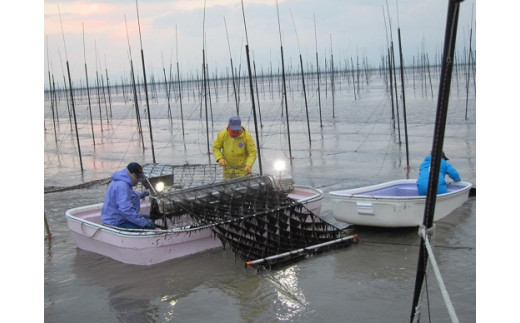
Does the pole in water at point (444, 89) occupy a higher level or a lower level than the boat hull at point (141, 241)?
higher

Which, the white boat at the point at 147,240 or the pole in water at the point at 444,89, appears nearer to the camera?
the pole in water at the point at 444,89

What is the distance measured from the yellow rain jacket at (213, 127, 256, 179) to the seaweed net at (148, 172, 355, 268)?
2.25 ft

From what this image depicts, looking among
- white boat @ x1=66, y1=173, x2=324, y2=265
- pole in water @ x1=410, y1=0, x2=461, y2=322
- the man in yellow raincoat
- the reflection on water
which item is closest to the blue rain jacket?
white boat @ x1=66, y1=173, x2=324, y2=265

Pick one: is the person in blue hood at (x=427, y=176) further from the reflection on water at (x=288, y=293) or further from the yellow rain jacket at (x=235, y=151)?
the yellow rain jacket at (x=235, y=151)

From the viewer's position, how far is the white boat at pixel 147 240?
678 centimetres

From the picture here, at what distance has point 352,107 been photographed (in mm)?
33625

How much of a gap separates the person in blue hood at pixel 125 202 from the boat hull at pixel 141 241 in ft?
0.63

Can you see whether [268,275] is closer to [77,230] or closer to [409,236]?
[409,236]

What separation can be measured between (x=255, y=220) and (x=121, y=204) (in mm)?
1657

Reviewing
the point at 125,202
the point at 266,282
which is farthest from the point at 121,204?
the point at 266,282

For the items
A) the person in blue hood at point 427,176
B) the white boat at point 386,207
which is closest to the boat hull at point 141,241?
the white boat at point 386,207

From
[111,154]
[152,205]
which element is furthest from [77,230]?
[111,154]

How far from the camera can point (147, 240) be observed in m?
6.74

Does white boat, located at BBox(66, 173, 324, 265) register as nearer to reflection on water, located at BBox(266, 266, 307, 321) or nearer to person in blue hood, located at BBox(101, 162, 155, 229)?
person in blue hood, located at BBox(101, 162, 155, 229)
